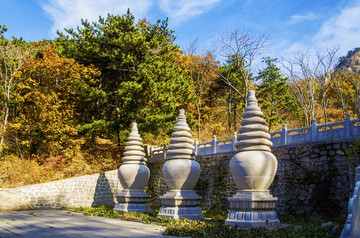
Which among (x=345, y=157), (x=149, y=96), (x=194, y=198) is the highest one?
(x=149, y=96)

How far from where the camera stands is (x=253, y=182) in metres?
9.55

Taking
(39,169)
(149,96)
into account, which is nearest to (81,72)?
(149,96)

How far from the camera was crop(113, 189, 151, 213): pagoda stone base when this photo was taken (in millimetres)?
14883

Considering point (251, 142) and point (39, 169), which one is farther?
point (39, 169)

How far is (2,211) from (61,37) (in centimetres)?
1415

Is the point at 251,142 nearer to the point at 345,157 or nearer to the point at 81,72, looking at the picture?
the point at 345,157

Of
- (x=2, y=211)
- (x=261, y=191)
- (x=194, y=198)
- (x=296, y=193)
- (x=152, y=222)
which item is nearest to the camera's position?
(x=261, y=191)

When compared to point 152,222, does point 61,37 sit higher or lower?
higher

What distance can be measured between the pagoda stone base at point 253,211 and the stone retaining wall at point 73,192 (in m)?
11.7

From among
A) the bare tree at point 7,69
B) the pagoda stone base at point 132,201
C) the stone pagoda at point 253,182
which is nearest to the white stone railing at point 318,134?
the stone pagoda at point 253,182

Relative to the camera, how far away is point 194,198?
12328mm

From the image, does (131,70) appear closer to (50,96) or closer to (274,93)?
(50,96)

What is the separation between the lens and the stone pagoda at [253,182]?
30.5 feet

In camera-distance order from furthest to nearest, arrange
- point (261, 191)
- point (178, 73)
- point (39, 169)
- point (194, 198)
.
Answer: point (178, 73), point (39, 169), point (194, 198), point (261, 191)
